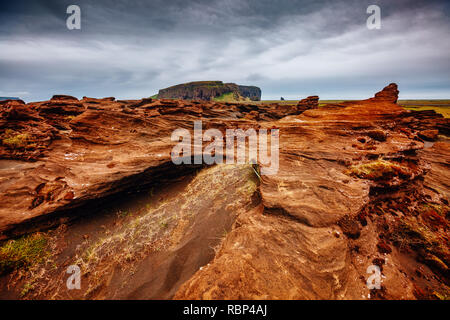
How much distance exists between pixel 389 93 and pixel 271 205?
11822mm

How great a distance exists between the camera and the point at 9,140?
6.77m

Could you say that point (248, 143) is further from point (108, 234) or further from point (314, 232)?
point (108, 234)

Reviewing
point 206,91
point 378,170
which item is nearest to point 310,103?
point 378,170

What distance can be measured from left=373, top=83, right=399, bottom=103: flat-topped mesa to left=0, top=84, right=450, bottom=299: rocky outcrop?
3.25 feet

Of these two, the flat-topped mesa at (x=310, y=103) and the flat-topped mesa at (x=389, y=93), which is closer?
the flat-topped mesa at (x=389, y=93)

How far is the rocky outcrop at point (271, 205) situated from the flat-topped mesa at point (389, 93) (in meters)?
0.99

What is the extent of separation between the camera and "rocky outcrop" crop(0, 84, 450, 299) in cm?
318

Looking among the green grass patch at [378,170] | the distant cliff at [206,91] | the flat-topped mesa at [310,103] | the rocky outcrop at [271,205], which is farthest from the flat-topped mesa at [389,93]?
the distant cliff at [206,91]

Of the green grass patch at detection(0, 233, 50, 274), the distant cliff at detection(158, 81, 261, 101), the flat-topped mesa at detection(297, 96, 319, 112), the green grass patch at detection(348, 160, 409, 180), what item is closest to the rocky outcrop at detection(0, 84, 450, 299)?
the green grass patch at detection(348, 160, 409, 180)

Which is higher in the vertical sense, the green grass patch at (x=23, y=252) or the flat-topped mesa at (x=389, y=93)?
the flat-topped mesa at (x=389, y=93)

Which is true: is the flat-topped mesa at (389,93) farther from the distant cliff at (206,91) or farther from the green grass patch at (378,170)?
the distant cliff at (206,91)

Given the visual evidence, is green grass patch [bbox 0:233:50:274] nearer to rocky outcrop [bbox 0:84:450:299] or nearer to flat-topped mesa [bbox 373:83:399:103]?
rocky outcrop [bbox 0:84:450:299]

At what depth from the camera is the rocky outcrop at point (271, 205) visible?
3.18m
